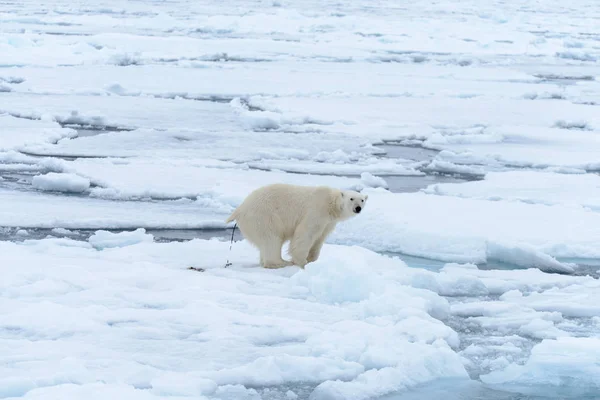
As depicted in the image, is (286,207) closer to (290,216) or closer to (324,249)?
(290,216)

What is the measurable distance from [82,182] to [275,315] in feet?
11.6

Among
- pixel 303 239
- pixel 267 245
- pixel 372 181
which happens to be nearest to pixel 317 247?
pixel 303 239

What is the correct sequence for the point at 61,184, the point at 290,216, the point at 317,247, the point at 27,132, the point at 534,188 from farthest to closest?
the point at 27,132 → the point at 534,188 → the point at 61,184 → the point at 317,247 → the point at 290,216

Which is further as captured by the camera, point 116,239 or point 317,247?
point 116,239

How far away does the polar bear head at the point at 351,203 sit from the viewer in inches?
177

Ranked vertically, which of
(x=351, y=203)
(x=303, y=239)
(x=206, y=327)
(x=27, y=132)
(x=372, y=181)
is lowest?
(x=27, y=132)

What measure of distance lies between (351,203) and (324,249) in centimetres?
67

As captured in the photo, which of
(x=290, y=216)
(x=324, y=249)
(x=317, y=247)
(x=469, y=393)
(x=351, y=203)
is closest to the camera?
(x=469, y=393)

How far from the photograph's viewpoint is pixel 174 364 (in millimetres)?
3209

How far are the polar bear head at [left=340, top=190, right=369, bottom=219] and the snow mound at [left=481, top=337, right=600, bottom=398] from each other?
138cm

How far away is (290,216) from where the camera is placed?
15.1 ft

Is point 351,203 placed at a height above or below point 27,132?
above

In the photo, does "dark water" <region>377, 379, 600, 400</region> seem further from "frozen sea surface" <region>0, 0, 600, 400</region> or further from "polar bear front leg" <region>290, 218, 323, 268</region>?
"polar bear front leg" <region>290, 218, 323, 268</region>

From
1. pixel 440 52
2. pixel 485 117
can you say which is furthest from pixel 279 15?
pixel 485 117
